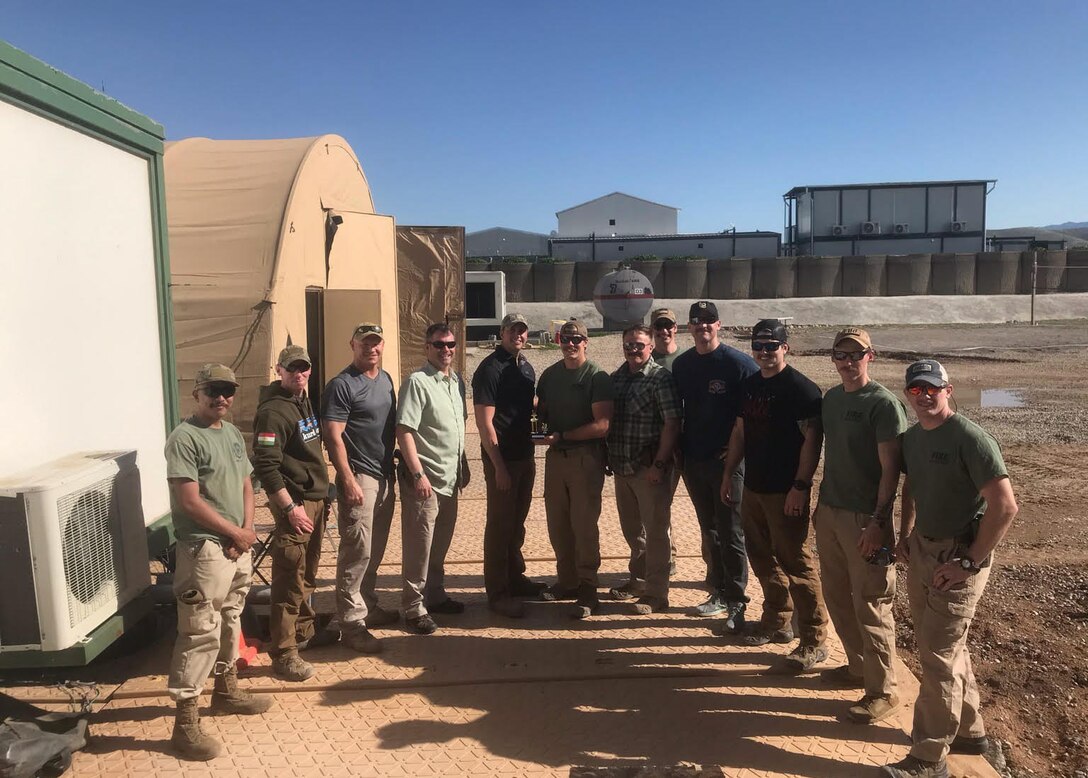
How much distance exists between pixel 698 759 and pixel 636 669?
838mm

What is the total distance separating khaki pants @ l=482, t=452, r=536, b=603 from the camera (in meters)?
5.08

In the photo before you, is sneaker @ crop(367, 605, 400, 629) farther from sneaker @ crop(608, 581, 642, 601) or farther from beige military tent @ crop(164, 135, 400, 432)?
beige military tent @ crop(164, 135, 400, 432)

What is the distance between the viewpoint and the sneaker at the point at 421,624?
476 centimetres

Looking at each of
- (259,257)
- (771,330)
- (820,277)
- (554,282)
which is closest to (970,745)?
(771,330)

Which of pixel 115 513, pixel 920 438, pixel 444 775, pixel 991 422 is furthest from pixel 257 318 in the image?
pixel 991 422

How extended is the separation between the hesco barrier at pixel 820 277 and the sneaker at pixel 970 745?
34693 mm

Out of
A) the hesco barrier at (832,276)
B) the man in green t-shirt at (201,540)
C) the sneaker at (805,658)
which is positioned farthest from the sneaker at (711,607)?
the hesco barrier at (832,276)

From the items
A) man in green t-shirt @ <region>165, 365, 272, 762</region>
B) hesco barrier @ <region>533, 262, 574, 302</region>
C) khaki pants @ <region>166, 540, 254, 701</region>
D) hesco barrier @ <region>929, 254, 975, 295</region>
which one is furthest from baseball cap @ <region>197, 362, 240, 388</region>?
hesco barrier @ <region>929, 254, 975, 295</region>

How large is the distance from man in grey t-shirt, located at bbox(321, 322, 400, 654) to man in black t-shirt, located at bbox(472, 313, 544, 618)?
650 mm

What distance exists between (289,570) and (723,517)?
2446mm

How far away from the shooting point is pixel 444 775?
3.38m

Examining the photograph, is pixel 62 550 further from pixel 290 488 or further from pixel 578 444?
pixel 578 444

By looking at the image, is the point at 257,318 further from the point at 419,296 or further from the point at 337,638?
the point at 419,296

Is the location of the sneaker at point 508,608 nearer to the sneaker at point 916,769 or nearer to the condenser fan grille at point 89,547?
the condenser fan grille at point 89,547
